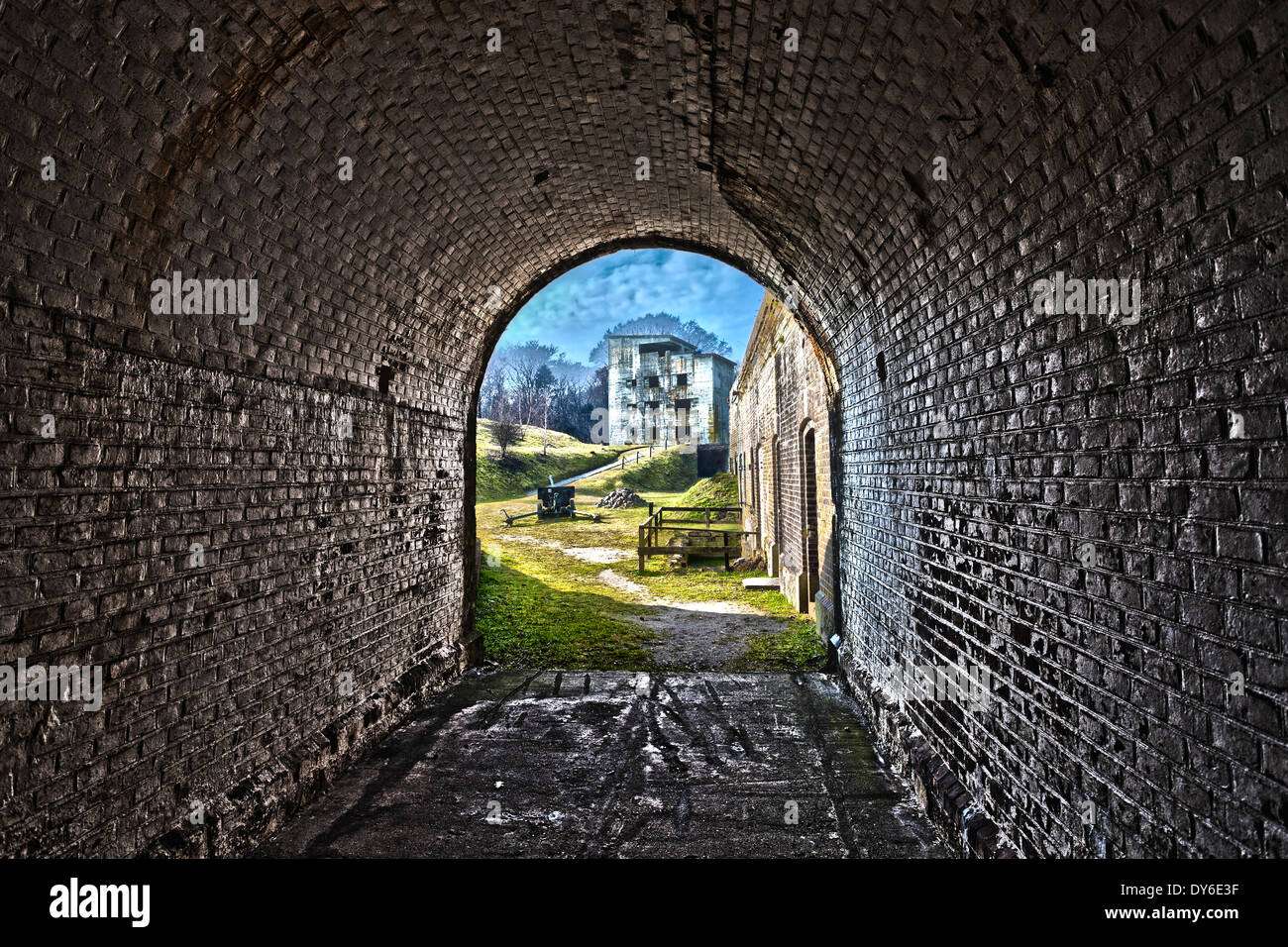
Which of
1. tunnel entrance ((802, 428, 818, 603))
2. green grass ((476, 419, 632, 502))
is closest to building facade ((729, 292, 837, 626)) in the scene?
tunnel entrance ((802, 428, 818, 603))

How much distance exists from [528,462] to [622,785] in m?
40.8

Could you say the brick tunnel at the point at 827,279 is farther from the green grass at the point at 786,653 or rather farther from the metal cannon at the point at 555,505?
the metal cannon at the point at 555,505

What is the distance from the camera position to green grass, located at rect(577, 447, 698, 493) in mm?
42594

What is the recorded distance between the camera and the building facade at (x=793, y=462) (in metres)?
8.41

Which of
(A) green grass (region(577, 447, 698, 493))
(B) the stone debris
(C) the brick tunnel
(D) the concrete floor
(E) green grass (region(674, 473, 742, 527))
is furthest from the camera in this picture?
(A) green grass (region(577, 447, 698, 493))

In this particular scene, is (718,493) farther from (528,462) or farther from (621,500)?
(528,462)

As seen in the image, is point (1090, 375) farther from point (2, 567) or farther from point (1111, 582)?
point (2, 567)

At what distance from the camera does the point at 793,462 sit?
1091 centimetres

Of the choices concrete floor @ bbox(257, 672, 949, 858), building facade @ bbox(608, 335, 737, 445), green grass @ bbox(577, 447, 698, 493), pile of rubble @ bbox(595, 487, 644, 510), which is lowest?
concrete floor @ bbox(257, 672, 949, 858)

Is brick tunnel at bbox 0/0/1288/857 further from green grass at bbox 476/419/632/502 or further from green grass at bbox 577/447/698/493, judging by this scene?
green grass at bbox 577/447/698/493

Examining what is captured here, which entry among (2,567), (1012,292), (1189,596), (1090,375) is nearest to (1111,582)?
(1189,596)

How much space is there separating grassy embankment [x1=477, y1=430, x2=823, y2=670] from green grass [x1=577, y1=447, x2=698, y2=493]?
17098 mm

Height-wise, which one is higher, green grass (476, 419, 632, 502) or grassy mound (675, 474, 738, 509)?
green grass (476, 419, 632, 502)

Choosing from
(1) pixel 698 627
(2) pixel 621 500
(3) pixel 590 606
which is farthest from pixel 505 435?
(1) pixel 698 627
